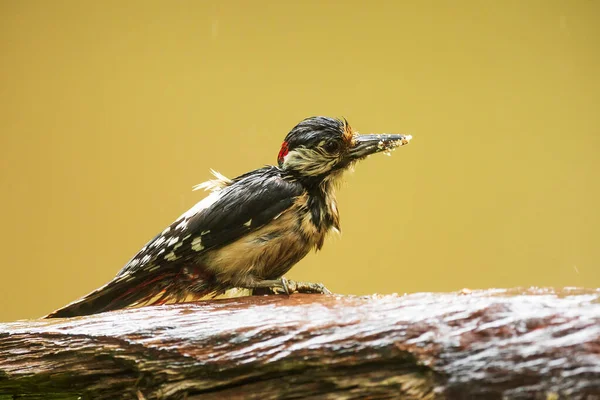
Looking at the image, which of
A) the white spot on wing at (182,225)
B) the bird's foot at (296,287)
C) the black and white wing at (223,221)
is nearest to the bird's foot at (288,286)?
the bird's foot at (296,287)

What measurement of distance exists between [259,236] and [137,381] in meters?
0.64

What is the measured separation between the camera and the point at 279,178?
89.0 inches

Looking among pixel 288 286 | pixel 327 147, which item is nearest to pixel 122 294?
pixel 288 286

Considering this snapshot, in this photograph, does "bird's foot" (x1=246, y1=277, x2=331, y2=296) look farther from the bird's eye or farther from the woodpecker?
the bird's eye

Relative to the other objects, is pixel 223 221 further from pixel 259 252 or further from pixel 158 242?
pixel 158 242

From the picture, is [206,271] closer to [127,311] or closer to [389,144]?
[127,311]

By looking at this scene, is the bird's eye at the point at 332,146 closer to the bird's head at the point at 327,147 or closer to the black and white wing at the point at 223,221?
the bird's head at the point at 327,147

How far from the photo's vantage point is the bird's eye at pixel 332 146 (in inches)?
89.0

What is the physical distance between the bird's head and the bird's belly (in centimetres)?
20

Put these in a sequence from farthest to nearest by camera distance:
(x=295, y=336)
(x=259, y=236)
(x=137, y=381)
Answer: (x=259, y=236) → (x=137, y=381) → (x=295, y=336)

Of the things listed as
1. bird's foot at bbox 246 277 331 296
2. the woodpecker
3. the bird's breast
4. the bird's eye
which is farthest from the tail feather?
the bird's eye

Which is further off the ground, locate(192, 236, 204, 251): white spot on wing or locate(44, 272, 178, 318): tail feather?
locate(192, 236, 204, 251): white spot on wing

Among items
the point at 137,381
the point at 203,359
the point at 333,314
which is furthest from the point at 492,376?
the point at 137,381

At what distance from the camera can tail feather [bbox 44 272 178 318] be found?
2.24 meters
